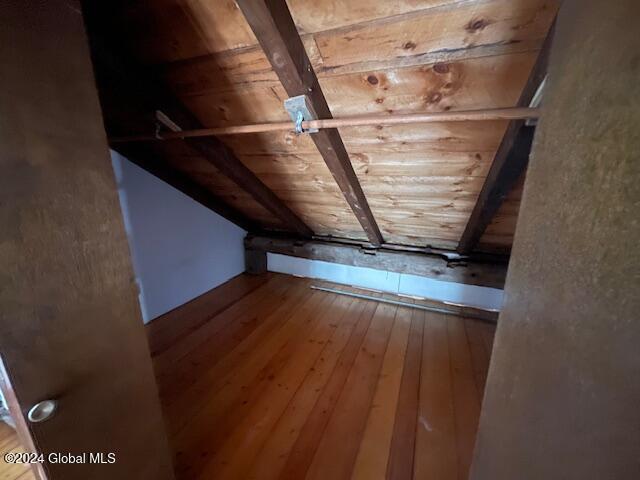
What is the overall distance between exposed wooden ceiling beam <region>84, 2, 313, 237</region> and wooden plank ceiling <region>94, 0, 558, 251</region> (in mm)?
58

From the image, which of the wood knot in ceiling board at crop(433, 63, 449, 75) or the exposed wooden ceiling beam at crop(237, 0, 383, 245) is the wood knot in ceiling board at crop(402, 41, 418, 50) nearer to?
the wood knot in ceiling board at crop(433, 63, 449, 75)

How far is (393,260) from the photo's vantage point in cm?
261

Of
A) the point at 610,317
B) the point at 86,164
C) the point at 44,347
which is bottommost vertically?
the point at 44,347

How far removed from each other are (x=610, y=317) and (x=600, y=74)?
1.13 ft

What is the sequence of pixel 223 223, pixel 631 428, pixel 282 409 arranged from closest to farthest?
pixel 631 428 < pixel 282 409 < pixel 223 223

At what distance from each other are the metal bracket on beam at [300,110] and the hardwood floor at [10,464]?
2034mm

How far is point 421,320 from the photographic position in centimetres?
242

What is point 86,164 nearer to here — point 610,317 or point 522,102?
point 610,317

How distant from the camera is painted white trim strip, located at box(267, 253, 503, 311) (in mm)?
2584

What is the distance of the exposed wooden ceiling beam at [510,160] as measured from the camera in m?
0.81

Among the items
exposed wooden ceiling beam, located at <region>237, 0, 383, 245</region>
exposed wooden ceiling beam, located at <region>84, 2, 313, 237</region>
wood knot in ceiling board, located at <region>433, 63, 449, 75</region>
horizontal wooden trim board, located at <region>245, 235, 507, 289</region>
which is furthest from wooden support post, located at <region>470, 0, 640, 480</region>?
horizontal wooden trim board, located at <region>245, 235, 507, 289</region>

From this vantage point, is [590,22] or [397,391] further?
[397,391]

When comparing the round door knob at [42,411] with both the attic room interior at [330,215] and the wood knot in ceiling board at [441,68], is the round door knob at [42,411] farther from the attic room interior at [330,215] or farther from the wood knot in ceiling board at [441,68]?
the wood knot in ceiling board at [441,68]

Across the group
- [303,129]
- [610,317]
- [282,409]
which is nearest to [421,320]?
[282,409]
